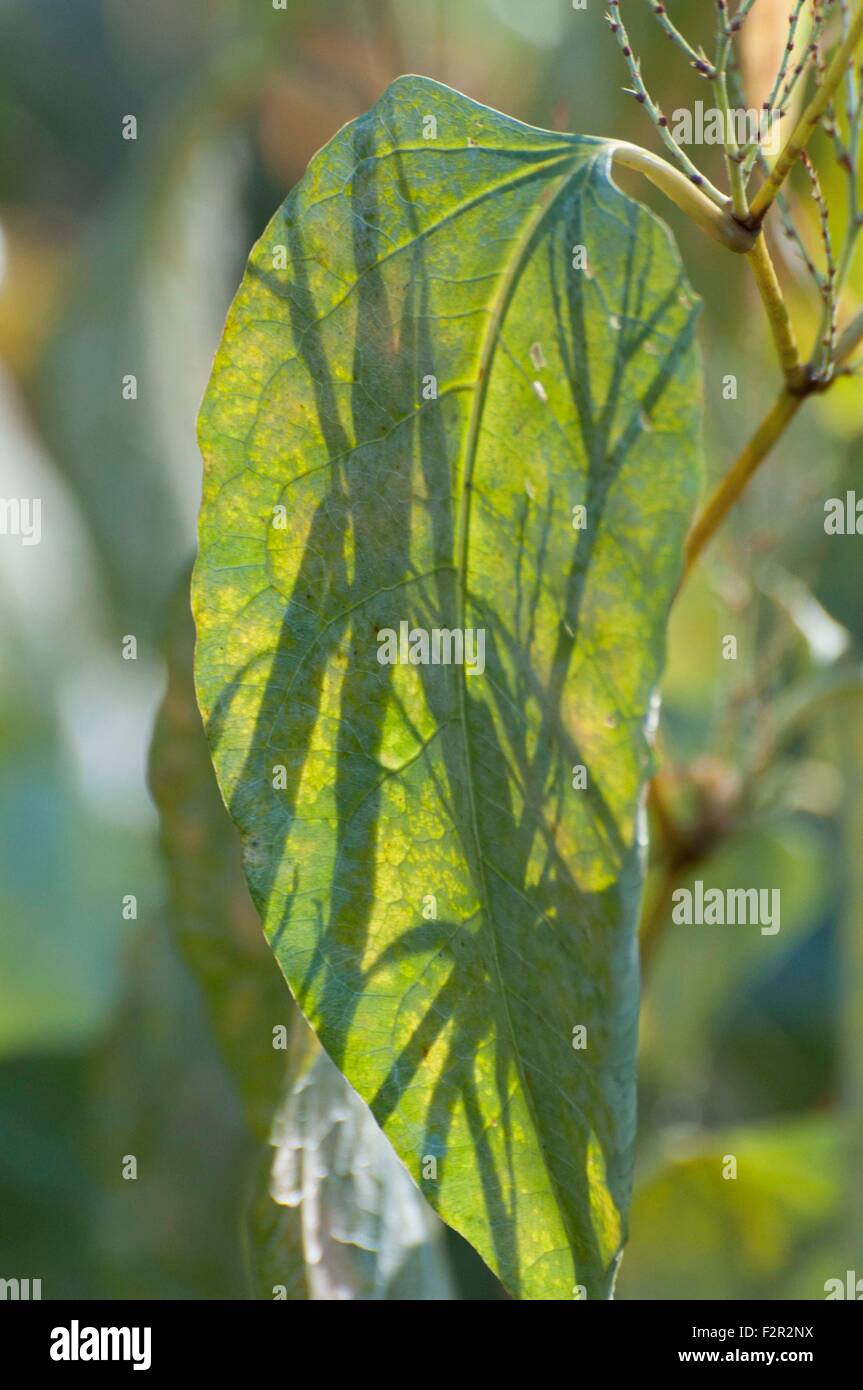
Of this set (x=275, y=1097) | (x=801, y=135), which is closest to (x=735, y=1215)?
(x=275, y=1097)

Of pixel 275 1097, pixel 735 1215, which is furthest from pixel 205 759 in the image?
pixel 735 1215

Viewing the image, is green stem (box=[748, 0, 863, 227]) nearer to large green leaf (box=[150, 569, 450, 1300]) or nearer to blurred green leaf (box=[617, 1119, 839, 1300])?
large green leaf (box=[150, 569, 450, 1300])

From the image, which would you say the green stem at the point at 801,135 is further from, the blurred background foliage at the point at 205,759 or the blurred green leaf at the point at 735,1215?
the blurred green leaf at the point at 735,1215

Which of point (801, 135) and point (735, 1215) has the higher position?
point (801, 135)

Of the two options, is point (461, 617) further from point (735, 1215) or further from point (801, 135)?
point (735, 1215)

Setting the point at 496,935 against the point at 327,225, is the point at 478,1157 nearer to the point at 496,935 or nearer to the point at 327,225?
the point at 496,935

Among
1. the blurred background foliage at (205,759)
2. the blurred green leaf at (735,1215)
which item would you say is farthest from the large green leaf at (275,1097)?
the blurred green leaf at (735,1215)

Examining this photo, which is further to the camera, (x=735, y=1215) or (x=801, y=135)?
(x=735, y=1215)
